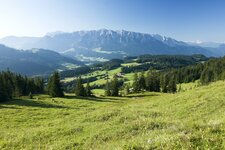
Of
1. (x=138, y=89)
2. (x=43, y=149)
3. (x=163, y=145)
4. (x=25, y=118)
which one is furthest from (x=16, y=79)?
(x=163, y=145)

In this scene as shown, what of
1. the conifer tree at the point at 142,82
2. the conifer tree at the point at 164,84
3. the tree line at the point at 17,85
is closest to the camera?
the tree line at the point at 17,85

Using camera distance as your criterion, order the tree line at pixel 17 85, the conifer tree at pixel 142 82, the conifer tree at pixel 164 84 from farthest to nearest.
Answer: the conifer tree at pixel 142 82 → the conifer tree at pixel 164 84 → the tree line at pixel 17 85

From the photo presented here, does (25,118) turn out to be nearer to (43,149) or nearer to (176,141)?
(43,149)

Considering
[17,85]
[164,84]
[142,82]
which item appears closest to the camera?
[17,85]

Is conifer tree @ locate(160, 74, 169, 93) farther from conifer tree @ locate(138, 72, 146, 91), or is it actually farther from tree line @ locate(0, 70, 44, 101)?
tree line @ locate(0, 70, 44, 101)

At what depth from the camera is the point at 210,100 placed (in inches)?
1165

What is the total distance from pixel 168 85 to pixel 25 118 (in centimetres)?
10033

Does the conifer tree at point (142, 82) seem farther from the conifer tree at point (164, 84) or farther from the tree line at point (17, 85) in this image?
the tree line at point (17, 85)

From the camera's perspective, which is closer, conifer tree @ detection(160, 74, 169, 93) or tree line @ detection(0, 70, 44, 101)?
tree line @ detection(0, 70, 44, 101)

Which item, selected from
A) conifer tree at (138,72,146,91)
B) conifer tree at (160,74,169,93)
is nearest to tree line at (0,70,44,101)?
conifer tree at (138,72,146,91)

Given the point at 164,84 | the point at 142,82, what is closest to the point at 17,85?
the point at 142,82

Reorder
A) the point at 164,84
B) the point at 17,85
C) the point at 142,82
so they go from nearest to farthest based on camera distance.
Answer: the point at 17,85, the point at 164,84, the point at 142,82

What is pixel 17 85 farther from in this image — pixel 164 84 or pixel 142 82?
pixel 164 84

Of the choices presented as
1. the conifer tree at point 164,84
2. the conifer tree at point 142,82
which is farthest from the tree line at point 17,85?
the conifer tree at point 164,84
